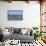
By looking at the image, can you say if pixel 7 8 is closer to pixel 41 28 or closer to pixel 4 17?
pixel 4 17

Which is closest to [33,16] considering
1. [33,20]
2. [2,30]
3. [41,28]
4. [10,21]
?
[33,20]

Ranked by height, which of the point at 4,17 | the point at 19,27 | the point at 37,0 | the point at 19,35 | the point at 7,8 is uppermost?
the point at 37,0

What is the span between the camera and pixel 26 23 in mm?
4270

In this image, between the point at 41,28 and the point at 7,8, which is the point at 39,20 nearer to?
the point at 41,28

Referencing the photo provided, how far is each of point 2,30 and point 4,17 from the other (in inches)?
18.6

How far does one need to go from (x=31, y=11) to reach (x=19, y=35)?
0.96m

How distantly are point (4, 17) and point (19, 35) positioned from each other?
2.75ft

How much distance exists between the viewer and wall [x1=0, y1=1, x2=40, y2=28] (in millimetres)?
4223

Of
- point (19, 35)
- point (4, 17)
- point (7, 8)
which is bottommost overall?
point (19, 35)

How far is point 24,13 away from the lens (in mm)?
4246

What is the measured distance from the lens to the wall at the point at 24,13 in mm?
4223

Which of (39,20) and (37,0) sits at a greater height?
(37,0)

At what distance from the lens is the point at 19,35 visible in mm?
4125

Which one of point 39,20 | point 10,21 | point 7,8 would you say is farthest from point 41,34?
point 7,8
